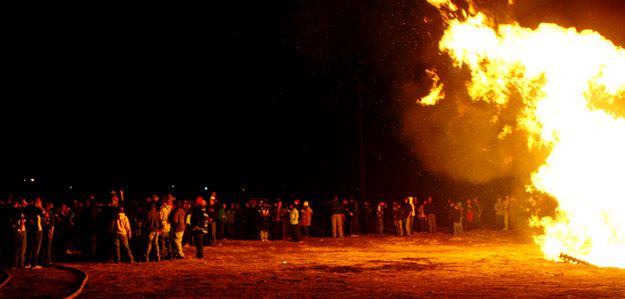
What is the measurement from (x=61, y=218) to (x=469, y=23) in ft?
37.5

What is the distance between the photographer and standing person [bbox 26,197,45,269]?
15125 millimetres

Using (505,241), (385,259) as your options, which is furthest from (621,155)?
(505,241)

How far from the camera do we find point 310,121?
44.3 metres

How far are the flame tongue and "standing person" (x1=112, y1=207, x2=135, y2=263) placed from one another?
27.9 feet

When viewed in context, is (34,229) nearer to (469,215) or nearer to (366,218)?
(366,218)

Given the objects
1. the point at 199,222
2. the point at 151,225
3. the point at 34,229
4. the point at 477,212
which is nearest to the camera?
the point at 34,229

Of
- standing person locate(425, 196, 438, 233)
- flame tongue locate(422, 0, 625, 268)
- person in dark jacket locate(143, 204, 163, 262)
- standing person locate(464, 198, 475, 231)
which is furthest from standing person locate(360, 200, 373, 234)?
person in dark jacket locate(143, 204, 163, 262)

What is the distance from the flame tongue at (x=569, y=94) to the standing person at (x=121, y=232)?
8.51 m

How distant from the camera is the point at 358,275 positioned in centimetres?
1384

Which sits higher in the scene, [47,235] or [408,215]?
[408,215]

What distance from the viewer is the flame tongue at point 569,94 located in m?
16.4

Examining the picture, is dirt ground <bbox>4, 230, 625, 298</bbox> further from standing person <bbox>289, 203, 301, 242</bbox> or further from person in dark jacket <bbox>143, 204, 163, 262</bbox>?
standing person <bbox>289, 203, 301, 242</bbox>

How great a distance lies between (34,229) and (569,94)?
1267 centimetres

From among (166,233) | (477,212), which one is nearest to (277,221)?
(166,233)
